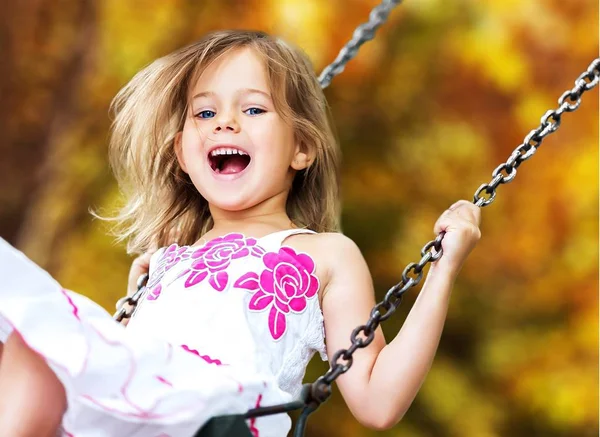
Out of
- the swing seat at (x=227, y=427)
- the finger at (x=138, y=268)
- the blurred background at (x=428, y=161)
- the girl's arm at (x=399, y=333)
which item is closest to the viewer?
the swing seat at (x=227, y=427)

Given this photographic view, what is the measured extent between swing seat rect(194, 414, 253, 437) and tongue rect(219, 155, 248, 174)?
12.1 inches

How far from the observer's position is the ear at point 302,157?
3.02 ft

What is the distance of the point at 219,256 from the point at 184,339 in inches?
3.9

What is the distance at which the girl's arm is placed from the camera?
30.1 inches

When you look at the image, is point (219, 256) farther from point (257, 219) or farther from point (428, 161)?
point (428, 161)

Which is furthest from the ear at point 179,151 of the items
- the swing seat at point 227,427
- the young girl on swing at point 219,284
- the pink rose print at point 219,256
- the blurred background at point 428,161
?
the blurred background at point 428,161

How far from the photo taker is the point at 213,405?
2.11 feet

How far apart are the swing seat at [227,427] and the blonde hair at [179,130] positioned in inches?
13.7

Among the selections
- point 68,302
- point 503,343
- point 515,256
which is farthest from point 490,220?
point 68,302

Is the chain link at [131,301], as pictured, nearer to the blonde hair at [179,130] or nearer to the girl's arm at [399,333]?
the blonde hair at [179,130]

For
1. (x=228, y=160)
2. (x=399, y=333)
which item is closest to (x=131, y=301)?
(x=228, y=160)

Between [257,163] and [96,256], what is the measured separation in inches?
78.9

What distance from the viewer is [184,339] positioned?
2.54 ft

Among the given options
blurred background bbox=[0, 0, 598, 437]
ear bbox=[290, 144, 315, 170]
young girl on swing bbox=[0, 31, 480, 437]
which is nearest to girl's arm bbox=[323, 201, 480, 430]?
young girl on swing bbox=[0, 31, 480, 437]
